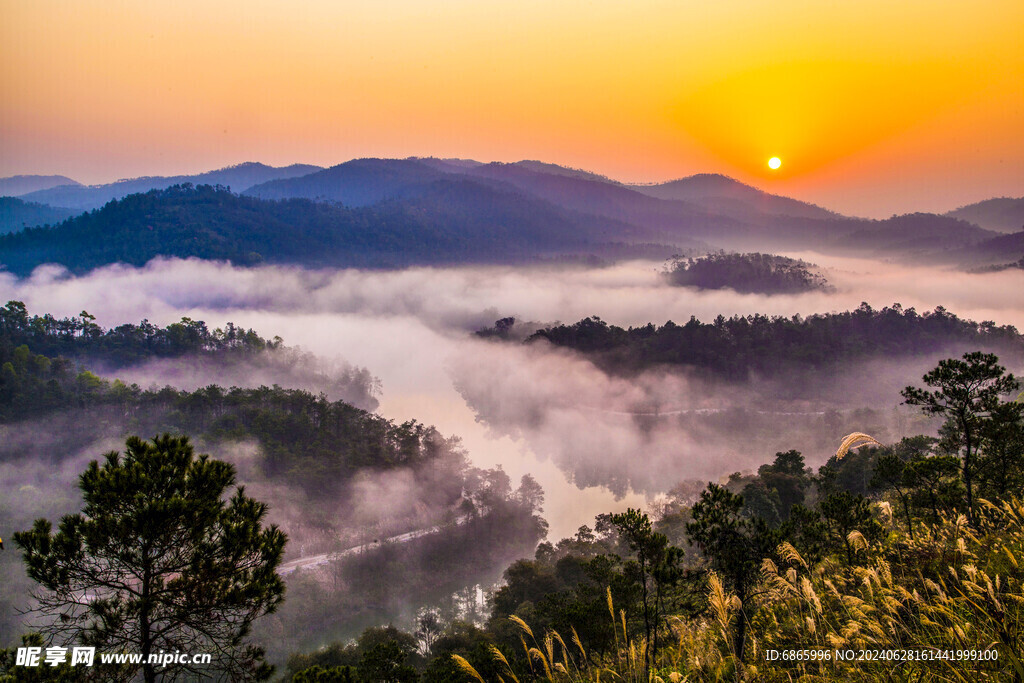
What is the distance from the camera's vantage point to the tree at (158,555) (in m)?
7.57

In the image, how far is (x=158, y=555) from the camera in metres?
7.84

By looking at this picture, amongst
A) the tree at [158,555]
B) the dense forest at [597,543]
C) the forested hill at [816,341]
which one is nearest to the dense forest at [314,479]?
the dense forest at [597,543]

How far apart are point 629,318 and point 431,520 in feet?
477

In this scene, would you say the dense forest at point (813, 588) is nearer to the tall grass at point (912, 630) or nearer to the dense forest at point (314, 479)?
the tall grass at point (912, 630)

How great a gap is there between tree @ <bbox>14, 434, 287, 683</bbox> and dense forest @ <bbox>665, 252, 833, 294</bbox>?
527 feet

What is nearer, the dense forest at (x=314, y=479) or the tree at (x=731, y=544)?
the tree at (x=731, y=544)

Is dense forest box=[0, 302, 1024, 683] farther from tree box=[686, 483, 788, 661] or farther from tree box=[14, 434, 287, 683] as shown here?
tree box=[14, 434, 287, 683]

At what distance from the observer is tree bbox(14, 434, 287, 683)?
757 cm

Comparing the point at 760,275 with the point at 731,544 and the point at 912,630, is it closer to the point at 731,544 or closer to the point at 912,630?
the point at 731,544

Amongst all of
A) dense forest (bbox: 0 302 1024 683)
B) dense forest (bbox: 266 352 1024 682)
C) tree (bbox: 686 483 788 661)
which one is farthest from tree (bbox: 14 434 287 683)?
tree (bbox: 686 483 788 661)

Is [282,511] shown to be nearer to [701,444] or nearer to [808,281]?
[701,444]

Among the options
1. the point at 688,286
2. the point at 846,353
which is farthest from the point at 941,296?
the point at 846,353

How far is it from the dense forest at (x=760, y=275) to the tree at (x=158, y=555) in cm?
16065

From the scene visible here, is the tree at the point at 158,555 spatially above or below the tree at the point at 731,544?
above
